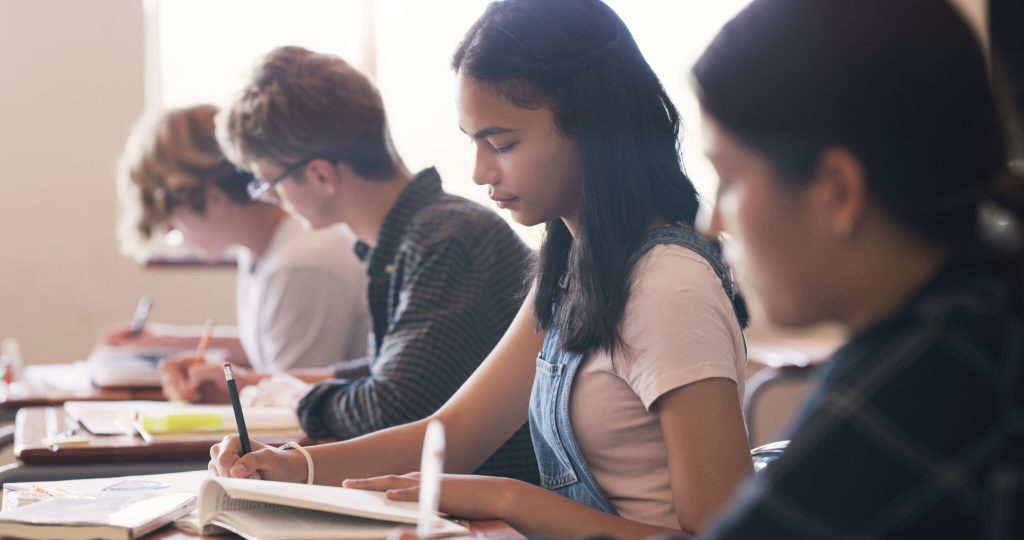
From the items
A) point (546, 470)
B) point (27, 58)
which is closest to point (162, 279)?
point (27, 58)

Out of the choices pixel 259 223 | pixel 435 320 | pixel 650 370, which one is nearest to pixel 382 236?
pixel 435 320

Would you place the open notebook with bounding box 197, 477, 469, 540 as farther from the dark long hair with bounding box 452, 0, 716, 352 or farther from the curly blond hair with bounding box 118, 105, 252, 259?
the curly blond hair with bounding box 118, 105, 252, 259

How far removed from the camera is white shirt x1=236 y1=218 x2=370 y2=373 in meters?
2.46

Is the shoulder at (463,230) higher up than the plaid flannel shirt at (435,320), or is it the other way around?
the shoulder at (463,230)

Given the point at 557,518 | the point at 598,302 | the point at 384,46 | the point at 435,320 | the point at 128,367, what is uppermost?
the point at 384,46

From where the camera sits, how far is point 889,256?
2.41ft

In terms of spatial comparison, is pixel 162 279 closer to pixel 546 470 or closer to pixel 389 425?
pixel 389 425

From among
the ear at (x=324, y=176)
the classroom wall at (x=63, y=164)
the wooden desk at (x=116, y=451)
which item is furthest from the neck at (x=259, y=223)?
the classroom wall at (x=63, y=164)

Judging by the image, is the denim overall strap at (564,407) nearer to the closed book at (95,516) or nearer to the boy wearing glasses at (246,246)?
the closed book at (95,516)

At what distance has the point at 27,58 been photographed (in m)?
4.17

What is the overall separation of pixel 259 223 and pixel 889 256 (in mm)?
2164

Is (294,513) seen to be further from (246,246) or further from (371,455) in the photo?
(246,246)

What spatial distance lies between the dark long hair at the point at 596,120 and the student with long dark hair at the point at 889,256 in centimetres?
49

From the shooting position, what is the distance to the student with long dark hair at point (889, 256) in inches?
26.3
